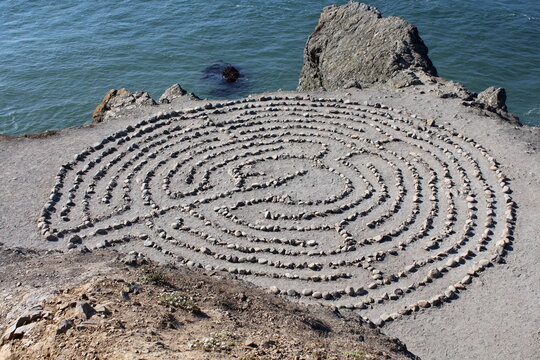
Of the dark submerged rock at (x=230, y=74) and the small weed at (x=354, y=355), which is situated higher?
the small weed at (x=354, y=355)

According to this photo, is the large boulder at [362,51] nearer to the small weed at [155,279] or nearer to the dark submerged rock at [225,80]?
the dark submerged rock at [225,80]

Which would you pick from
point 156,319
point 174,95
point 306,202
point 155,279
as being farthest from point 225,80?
point 156,319

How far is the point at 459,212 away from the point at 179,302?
9.27 meters

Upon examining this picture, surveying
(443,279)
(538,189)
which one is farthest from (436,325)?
(538,189)

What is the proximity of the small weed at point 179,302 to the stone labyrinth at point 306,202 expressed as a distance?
387 cm

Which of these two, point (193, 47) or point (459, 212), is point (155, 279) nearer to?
point (459, 212)

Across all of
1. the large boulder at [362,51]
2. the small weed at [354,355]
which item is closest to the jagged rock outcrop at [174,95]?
the large boulder at [362,51]

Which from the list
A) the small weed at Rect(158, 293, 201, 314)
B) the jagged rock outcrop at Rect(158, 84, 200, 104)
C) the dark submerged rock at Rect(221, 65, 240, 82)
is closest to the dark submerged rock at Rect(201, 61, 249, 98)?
the dark submerged rock at Rect(221, 65, 240, 82)

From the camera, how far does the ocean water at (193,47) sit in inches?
1359

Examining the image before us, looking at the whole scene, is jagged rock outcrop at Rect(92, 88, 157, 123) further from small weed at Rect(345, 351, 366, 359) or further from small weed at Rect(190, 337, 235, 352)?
small weed at Rect(345, 351, 366, 359)

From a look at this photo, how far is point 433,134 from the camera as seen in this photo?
2075 cm

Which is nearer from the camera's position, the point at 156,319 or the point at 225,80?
the point at 156,319

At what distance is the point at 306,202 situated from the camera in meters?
17.8

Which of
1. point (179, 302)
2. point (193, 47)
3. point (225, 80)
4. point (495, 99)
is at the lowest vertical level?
point (225, 80)
